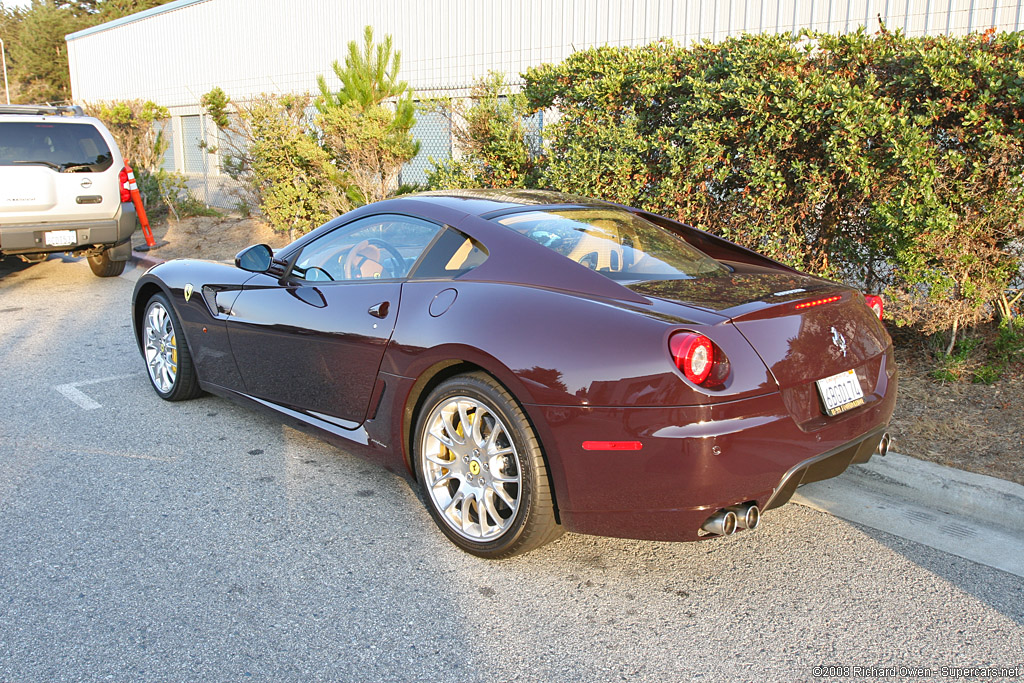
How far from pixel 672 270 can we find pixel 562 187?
356 cm

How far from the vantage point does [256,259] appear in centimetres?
458

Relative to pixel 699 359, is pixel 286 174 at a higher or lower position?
higher

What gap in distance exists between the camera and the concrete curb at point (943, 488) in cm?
367

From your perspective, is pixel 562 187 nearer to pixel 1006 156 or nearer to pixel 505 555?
pixel 1006 156

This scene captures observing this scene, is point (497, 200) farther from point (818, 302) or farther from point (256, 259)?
point (818, 302)

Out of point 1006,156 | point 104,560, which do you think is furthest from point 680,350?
point 1006,156

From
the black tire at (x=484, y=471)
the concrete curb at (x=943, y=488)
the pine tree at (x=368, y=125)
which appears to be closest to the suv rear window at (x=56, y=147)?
the pine tree at (x=368, y=125)

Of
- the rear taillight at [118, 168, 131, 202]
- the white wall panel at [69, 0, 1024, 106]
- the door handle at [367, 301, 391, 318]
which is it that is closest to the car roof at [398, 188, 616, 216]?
the door handle at [367, 301, 391, 318]

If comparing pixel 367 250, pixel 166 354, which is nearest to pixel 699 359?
pixel 367 250

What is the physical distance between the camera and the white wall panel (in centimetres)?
1140

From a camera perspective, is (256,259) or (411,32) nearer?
(256,259)

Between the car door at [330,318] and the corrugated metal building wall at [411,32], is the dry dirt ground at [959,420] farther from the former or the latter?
the car door at [330,318]

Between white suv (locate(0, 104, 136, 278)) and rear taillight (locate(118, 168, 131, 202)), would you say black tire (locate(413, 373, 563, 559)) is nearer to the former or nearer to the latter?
white suv (locate(0, 104, 136, 278))

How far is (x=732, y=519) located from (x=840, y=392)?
0.68 m
